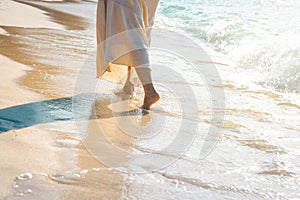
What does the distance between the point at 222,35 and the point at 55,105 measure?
17.5ft

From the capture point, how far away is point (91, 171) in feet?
6.82

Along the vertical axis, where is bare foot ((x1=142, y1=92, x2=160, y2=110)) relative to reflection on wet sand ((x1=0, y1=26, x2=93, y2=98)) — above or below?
above

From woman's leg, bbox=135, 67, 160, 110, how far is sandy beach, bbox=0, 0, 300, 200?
0.25ft

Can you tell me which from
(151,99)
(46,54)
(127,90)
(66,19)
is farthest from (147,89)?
(66,19)

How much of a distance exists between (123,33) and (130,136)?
0.90 m

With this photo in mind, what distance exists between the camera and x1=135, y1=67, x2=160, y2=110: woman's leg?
10.6 ft

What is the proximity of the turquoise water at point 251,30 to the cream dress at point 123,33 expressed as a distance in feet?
5.66

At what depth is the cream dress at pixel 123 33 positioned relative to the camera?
10.7 feet

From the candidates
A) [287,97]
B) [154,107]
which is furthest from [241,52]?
[154,107]

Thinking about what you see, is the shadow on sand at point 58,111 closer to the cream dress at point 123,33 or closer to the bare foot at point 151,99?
the bare foot at point 151,99

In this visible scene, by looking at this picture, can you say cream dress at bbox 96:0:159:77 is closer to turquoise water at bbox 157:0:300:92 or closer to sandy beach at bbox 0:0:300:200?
sandy beach at bbox 0:0:300:200

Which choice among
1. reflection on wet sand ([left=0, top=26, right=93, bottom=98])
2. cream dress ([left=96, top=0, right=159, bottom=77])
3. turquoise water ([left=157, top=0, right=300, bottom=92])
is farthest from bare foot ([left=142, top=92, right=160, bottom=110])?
turquoise water ([left=157, top=0, right=300, bottom=92])

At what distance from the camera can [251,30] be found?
8.07 meters

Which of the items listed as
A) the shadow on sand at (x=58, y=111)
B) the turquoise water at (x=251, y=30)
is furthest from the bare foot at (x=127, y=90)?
the turquoise water at (x=251, y=30)
